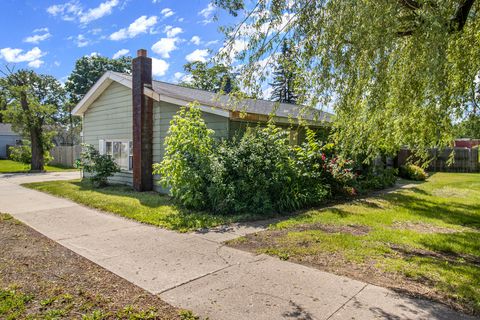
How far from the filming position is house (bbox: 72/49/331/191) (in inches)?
335

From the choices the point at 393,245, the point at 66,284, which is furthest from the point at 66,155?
the point at 393,245

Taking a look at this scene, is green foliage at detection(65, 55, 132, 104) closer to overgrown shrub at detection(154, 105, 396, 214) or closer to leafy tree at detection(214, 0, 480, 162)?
overgrown shrub at detection(154, 105, 396, 214)

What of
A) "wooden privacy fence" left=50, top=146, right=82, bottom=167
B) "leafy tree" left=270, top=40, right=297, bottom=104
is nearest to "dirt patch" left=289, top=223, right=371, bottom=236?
"leafy tree" left=270, top=40, right=297, bottom=104

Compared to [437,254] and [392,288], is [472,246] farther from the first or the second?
[392,288]

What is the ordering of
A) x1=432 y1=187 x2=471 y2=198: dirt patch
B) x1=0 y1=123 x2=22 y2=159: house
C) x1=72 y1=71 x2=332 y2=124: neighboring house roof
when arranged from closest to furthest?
x1=72 y1=71 x2=332 y2=124: neighboring house roof < x1=432 y1=187 x2=471 y2=198: dirt patch < x1=0 y1=123 x2=22 y2=159: house

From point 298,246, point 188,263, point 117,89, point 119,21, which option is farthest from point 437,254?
point 119,21

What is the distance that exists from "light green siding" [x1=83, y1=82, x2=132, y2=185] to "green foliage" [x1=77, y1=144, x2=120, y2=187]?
0.60 metres

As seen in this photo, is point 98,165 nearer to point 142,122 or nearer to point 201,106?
point 142,122

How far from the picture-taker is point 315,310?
288 cm

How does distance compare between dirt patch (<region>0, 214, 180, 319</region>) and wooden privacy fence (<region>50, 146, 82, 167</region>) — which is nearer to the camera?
dirt patch (<region>0, 214, 180, 319</region>)

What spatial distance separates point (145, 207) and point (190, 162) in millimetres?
1666

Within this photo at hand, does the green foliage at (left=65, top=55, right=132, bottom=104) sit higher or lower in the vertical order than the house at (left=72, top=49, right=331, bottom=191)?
higher

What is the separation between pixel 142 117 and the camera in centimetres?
1007

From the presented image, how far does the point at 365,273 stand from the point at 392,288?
41 cm
